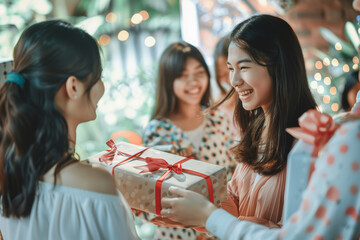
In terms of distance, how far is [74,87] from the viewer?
3.77 ft

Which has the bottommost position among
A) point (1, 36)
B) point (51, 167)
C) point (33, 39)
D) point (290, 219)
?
point (290, 219)

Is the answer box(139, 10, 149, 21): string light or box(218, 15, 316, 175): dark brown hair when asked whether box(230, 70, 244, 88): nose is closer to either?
box(218, 15, 316, 175): dark brown hair

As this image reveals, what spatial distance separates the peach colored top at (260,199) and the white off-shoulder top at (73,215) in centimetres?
53

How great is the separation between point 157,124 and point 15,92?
1.68 meters

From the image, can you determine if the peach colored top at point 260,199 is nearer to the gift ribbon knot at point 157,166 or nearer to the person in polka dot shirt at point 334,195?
the gift ribbon knot at point 157,166

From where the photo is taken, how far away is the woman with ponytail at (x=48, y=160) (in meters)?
1.08

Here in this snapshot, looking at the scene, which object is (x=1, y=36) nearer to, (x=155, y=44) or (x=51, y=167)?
(x=155, y=44)

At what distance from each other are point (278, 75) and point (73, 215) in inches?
35.8

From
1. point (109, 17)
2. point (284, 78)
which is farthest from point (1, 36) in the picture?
point (284, 78)

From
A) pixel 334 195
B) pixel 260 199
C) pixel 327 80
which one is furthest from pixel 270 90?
pixel 327 80

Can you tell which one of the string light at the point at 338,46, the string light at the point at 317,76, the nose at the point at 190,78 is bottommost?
the string light at the point at 317,76

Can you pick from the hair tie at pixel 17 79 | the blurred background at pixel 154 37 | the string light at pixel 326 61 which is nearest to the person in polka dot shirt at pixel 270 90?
the hair tie at pixel 17 79

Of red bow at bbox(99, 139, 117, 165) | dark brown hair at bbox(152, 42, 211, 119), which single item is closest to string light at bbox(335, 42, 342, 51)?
dark brown hair at bbox(152, 42, 211, 119)

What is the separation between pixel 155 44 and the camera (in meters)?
4.52
